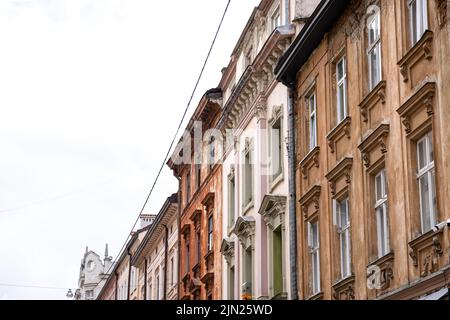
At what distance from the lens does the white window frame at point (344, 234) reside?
1925 centimetres

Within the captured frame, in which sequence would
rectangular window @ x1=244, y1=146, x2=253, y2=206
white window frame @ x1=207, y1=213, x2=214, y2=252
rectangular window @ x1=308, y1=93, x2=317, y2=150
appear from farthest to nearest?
white window frame @ x1=207, y1=213, x2=214, y2=252 → rectangular window @ x1=244, y1=146, x2=253, y2=206 → rectangular window @ x1=308, y1=93, x2=317, y2=150

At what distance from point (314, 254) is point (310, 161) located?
2.06 m

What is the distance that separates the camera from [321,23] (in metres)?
21.0

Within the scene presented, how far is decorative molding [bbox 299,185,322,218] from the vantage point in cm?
2133

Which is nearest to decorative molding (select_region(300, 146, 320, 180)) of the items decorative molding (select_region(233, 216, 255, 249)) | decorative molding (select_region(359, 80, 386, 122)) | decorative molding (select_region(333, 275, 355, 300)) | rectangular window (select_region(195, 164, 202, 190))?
decorative molding (select_region(359, 80, 386, 122))

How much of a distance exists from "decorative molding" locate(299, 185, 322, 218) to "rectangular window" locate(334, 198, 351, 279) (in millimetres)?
1131

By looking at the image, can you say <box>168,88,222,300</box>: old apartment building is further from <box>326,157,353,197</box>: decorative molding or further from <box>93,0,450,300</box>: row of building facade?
<box>326,157,353,197</box>: decorative molding

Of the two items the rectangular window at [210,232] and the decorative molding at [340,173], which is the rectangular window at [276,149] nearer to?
the decorative molding at [340,173]

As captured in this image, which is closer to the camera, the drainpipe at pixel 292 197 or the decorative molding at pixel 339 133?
the decorative molding at pixel 339 133

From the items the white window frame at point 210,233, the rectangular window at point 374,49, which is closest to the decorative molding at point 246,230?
the white window frame at point 210,233

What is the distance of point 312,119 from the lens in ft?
74.5

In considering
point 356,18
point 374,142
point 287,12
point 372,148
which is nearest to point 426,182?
point 374,142

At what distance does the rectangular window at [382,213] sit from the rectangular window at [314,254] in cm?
378
